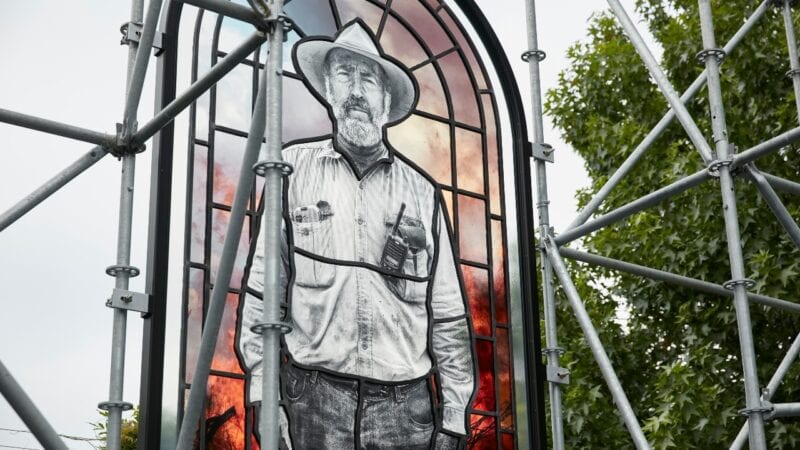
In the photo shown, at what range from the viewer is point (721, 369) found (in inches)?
408

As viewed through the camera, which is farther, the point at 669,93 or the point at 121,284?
the point at 669,93

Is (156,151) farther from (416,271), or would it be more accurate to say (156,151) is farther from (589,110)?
(589,110)

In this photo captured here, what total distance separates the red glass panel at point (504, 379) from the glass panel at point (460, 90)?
45.8 inches

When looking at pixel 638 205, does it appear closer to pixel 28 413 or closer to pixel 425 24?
pixel 425 24

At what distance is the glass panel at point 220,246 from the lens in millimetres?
5328

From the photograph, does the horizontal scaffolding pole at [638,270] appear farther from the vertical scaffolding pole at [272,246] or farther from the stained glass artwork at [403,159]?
the vertical scaffolding pole at [272,246]

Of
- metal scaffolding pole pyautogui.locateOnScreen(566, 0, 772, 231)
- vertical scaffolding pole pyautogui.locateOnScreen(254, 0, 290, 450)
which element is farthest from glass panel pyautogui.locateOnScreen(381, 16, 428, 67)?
vertical scaffolding pole pyautogui.locateOnScreen(254, 0, 290, 450)

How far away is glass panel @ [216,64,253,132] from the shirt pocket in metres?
0.53

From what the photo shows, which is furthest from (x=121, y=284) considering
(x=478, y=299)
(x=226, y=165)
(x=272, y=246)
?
(x=478, y=299)

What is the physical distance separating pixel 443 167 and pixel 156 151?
1652mm

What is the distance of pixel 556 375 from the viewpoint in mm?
6281

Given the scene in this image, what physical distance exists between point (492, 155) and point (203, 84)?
2387mm

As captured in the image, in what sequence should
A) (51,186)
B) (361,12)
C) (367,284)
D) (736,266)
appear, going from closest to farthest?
(51,186) < (736,266) < (367,284) < (361,12)

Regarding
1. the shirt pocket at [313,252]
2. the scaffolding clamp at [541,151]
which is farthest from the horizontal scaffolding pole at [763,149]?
the shirt pocket at [313,252]
